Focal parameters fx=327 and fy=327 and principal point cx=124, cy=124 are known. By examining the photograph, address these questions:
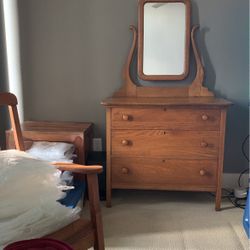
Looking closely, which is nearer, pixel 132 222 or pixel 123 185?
pixel 132 222

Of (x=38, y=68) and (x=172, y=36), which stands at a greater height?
(x=172, y=36)

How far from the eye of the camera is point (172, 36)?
2586 millimetres

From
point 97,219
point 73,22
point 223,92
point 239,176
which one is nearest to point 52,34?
point 73,22

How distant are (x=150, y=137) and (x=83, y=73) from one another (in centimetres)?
83

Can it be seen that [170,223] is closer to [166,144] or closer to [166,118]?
[166,144]

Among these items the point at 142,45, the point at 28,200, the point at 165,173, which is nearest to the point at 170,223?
the point at 165,173

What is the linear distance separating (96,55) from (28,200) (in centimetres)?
161

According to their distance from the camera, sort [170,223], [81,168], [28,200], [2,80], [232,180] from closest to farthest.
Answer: [28,200], [81,168], [170,223], [2,80], [232,180]

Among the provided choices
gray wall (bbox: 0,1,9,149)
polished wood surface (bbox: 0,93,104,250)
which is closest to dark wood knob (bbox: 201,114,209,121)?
polished wood surface (bbox: 0,93,104,250)

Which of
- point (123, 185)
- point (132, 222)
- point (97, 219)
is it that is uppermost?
point (97, 219)

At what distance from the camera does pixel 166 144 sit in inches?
90.7

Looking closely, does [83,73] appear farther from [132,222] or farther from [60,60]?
[132,222]

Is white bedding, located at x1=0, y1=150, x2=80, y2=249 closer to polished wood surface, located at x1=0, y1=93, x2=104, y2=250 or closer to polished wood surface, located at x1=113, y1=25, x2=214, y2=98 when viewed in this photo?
polished wood surface, located at x1=0, y1=93, x2=104, y2=250

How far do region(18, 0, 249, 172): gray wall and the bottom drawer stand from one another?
49 centimetres
